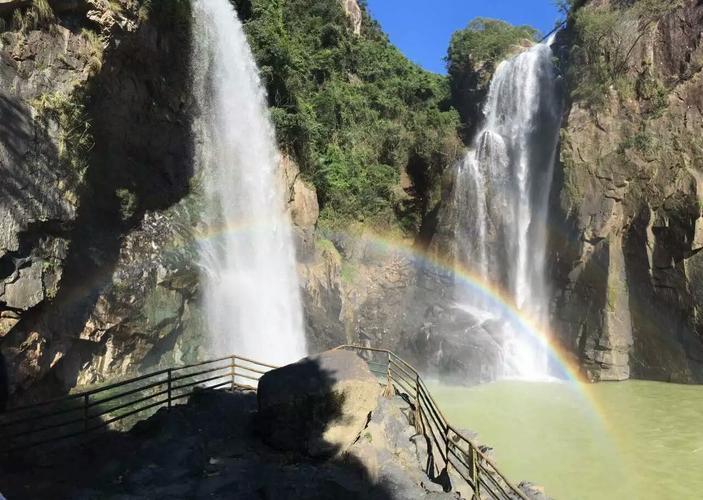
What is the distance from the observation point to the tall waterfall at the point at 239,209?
53.0 feet

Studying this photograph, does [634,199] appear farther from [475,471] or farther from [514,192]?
[475,471]

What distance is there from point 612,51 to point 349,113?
43.7 feet

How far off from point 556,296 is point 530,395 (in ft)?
16.9

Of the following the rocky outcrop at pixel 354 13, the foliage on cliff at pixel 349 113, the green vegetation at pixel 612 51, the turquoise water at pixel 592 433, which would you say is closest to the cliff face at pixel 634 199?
the green vegetation at pixel 612 51

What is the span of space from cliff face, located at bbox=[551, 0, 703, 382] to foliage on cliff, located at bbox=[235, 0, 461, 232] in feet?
29.9

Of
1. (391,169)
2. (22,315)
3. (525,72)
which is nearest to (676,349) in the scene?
(525,72)

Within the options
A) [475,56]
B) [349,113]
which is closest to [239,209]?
[349,113]

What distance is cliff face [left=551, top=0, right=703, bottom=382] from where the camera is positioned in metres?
16.5

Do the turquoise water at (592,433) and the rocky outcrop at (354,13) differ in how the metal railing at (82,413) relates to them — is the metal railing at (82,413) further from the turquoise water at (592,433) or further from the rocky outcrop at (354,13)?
the rocky outcrop at (354,13)

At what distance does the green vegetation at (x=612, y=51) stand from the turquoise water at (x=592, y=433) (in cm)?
1059

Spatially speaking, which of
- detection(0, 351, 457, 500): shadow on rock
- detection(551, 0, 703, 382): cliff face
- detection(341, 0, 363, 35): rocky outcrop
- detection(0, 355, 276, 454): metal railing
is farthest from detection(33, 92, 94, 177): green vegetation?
detection(341, 0, 363, 35): rocky outcrop

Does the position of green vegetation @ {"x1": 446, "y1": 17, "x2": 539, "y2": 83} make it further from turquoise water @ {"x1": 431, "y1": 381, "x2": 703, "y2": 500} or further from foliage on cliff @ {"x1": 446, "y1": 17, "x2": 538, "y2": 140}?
turquoise water @ {"x1": 431, "y1": 381, "x2": 703, "y2": 500}

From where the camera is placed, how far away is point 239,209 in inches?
690

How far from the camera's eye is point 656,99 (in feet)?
60.4
